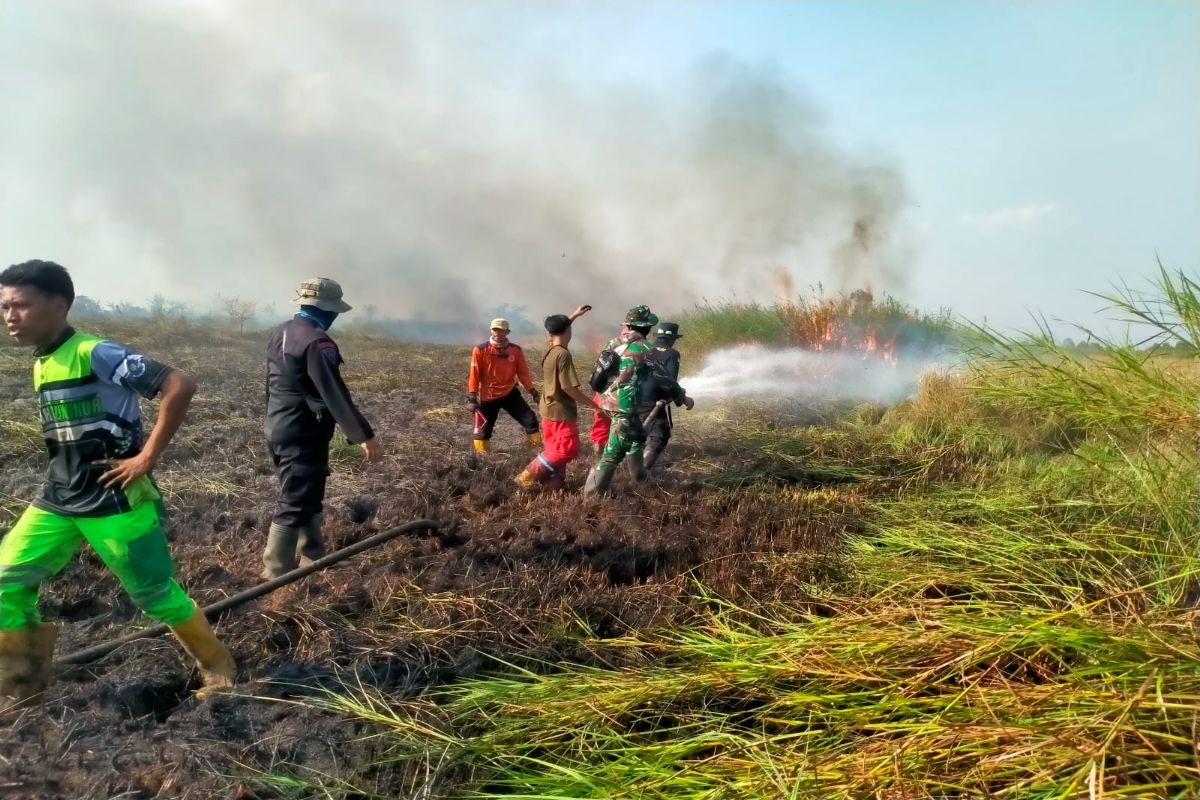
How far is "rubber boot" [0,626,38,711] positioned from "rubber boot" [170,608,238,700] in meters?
0.54

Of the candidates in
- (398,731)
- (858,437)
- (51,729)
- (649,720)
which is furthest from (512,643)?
(858,437)

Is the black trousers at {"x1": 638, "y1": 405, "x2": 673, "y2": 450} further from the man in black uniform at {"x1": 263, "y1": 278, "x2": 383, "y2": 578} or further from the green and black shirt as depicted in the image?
the green and black shirt

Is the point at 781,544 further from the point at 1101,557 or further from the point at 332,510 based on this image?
the point at 332,510

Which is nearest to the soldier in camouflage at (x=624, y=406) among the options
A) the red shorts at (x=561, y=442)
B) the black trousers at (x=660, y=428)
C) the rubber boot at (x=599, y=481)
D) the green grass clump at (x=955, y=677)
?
the rubber boot at (x=599, y=481)

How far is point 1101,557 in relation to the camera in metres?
3.53

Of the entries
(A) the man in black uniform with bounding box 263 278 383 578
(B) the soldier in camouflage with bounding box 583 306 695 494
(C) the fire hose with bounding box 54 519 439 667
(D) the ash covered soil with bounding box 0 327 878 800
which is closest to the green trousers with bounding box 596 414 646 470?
(B) the soldier in camouflage with bounding box 583 306 695 494

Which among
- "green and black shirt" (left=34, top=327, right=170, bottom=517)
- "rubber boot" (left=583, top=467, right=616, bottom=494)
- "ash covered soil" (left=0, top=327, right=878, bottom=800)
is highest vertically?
"green and black shirt" (left=34, top=327, right=170, bottom=517)

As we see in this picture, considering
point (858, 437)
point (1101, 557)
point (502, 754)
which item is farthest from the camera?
point (858, 437)

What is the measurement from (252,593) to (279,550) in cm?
55

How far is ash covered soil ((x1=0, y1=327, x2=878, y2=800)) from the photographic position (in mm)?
2645

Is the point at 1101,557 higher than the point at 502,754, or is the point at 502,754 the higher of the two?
the point at 1101,557

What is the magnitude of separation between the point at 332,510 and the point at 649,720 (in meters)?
3.80

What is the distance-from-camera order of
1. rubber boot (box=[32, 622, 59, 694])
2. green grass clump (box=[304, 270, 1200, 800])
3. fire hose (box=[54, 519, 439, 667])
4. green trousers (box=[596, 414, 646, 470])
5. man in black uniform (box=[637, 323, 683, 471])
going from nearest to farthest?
green grass clump (box=[304, 270, 1200, 800]) < rubber boot (box=[32, 622, 59, 694]) < fire hose (box=[54, 519, 439, 667]) < green trousers (box=[596, 414, 646, 470]) < man in black uniform (box=[637, 323, 683, 471])

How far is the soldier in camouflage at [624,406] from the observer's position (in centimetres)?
612
